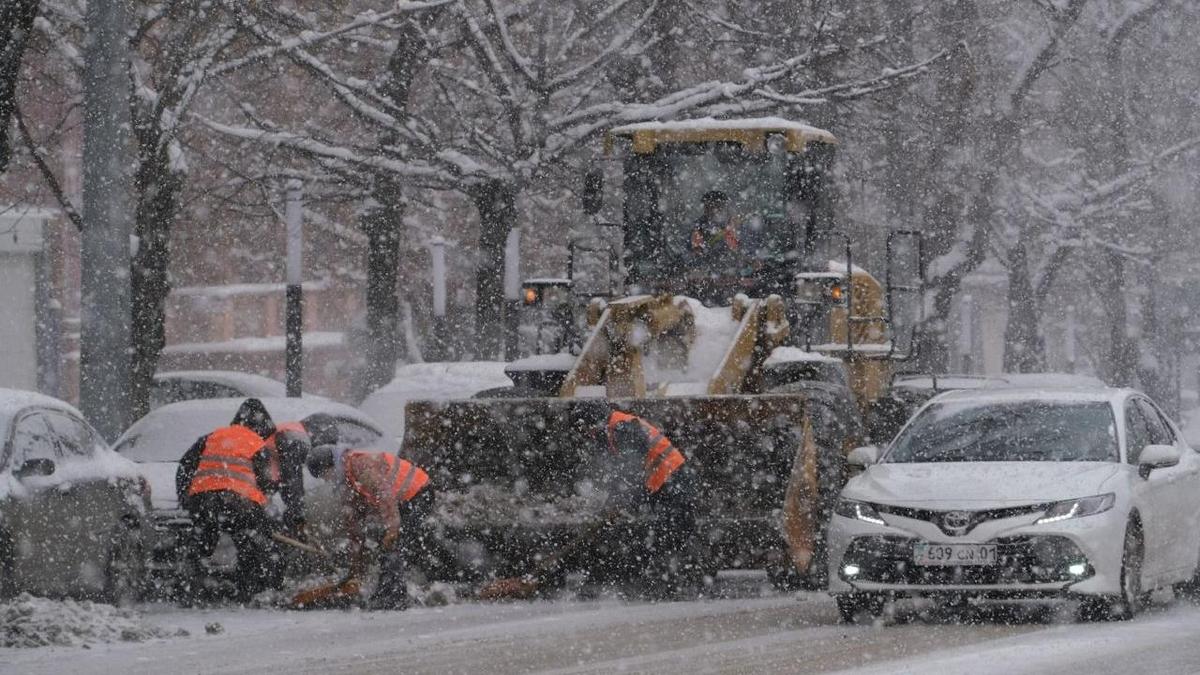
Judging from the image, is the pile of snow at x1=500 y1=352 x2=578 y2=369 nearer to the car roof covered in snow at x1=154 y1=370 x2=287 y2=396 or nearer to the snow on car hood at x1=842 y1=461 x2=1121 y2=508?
the snow on car hood at x1=842 y1=461 x2=1121 y2=508

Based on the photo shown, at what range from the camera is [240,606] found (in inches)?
560

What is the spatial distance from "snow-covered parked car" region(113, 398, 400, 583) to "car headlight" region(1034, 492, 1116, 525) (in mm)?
5198

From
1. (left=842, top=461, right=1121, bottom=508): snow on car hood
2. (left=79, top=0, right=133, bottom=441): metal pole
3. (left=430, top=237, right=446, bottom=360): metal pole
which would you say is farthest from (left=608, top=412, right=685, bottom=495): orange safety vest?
(left=430, top=237, right=446, bottom=360): metal pole

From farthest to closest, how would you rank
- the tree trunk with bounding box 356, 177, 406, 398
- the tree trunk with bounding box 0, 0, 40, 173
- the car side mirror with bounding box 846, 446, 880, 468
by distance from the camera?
the tree trunk with bounding box 356, 177, 406, 398 < the tree trunk with bounding box 0, 0, 40, 173 < the car side mirror with bounding box 846, 446, 880, 468

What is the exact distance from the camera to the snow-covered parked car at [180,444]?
14758 mm

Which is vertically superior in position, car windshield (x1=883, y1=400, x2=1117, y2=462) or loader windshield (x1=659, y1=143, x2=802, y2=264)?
loader windshield (x1=659, y1=143, x2=802, y2=264)

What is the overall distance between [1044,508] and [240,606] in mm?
5204

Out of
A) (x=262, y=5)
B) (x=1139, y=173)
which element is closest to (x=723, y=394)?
(x=262, y=5)

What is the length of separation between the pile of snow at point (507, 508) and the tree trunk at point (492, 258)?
446 inches

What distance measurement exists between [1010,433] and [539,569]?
10.4 ft

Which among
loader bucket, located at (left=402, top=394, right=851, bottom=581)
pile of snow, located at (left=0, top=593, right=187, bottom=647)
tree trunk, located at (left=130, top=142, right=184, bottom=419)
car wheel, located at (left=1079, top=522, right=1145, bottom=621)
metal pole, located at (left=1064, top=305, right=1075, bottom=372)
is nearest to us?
pile of snow, located at (left=0, top=593, right=187, bottom=647)

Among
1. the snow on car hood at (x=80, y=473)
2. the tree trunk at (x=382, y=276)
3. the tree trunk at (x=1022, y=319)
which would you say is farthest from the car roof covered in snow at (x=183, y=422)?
the tree trunk at (x=1022, y=319)

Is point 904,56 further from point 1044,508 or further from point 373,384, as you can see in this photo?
point 1044,508

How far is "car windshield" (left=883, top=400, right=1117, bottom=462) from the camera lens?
42.9ft
